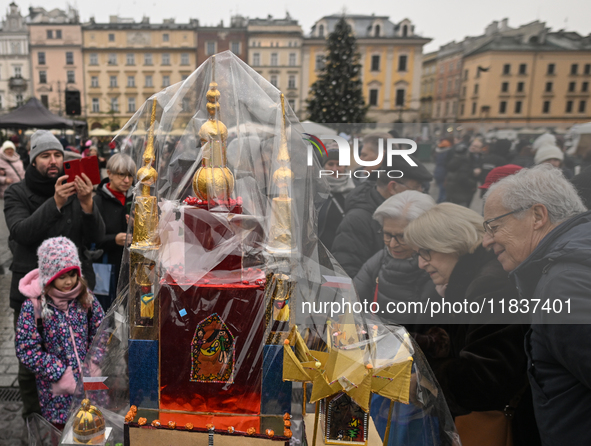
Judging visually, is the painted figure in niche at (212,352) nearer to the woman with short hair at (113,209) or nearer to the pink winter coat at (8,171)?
the woman with short hair at (113,209)

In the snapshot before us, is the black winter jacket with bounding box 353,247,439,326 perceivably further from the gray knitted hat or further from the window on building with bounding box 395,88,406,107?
the window on building with bounding box 395,88,406,107

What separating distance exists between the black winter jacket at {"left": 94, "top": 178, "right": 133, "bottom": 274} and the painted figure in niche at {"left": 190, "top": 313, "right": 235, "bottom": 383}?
203 centimetres

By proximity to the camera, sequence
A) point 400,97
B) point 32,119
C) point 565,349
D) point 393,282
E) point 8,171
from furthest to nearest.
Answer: point 400,97 → point 32,119 → point 8,171 → point 393,282 → point 565,349

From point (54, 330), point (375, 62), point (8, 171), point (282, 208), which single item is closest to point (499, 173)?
point (282, 208)

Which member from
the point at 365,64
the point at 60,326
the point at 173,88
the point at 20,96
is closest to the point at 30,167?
the point at 60,326

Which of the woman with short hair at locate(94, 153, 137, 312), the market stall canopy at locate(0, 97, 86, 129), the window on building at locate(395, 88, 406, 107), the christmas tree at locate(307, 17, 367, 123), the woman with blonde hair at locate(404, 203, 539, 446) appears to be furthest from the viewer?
the window on building at locate(395, 88, 406, 107)

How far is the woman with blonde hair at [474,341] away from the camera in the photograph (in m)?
2.01

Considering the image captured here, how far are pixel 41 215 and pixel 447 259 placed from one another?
252 centimetres

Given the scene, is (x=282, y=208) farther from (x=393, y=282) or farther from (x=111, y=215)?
(x=111, y=215)

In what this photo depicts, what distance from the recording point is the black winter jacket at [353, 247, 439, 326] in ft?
7.93

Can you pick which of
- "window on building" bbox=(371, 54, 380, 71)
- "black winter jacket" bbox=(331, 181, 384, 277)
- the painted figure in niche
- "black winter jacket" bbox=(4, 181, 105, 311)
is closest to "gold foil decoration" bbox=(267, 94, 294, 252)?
the painted figure in niche

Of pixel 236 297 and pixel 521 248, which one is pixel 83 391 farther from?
pixel 521 248

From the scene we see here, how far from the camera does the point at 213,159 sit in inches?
58.3

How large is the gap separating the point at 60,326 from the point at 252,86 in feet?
5.58
